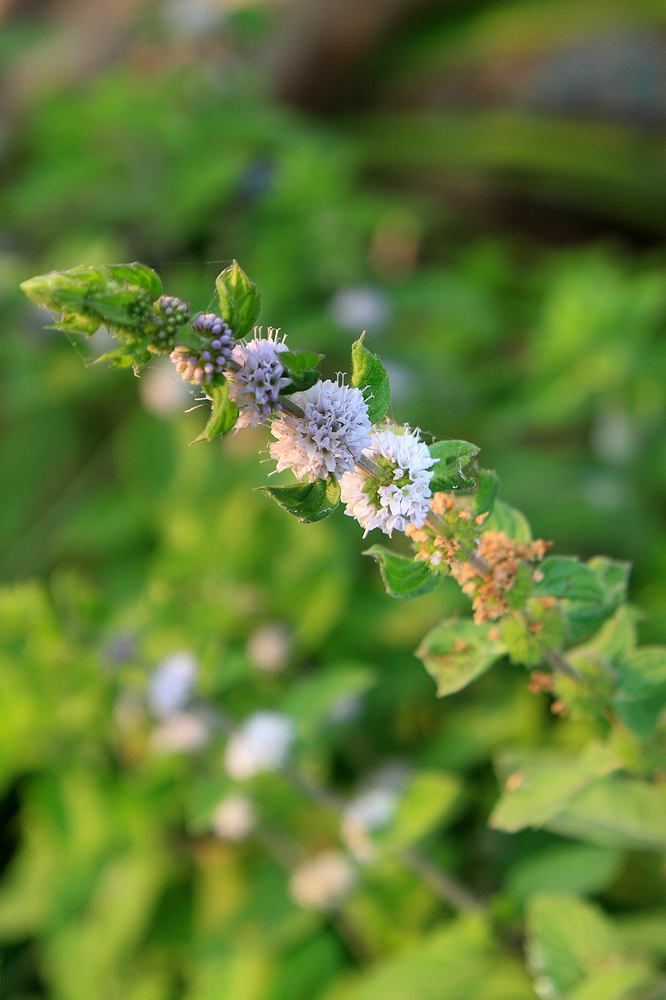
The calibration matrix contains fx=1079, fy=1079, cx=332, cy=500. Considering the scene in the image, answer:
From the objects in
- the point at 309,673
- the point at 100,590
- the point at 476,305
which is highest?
the point at 476,305

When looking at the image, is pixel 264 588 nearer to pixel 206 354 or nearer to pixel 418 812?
pixel 418 812

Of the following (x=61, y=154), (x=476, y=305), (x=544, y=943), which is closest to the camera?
(x=544, y=943)

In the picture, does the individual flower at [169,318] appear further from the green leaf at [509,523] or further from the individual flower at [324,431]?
the green leaf at [509,523]

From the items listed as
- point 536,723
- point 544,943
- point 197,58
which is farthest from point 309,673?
point 197,58

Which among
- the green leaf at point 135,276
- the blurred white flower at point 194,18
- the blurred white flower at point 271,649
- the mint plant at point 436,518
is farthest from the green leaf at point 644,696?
the blurred white flower at point 194,18

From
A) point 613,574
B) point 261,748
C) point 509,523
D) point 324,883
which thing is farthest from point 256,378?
point 324,883

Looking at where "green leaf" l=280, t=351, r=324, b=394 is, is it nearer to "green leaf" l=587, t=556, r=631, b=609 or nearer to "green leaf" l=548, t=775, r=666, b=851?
"green leaf" l=587, t=556, r=631, b=609

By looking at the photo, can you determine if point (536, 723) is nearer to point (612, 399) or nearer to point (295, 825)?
point (295, 825)
